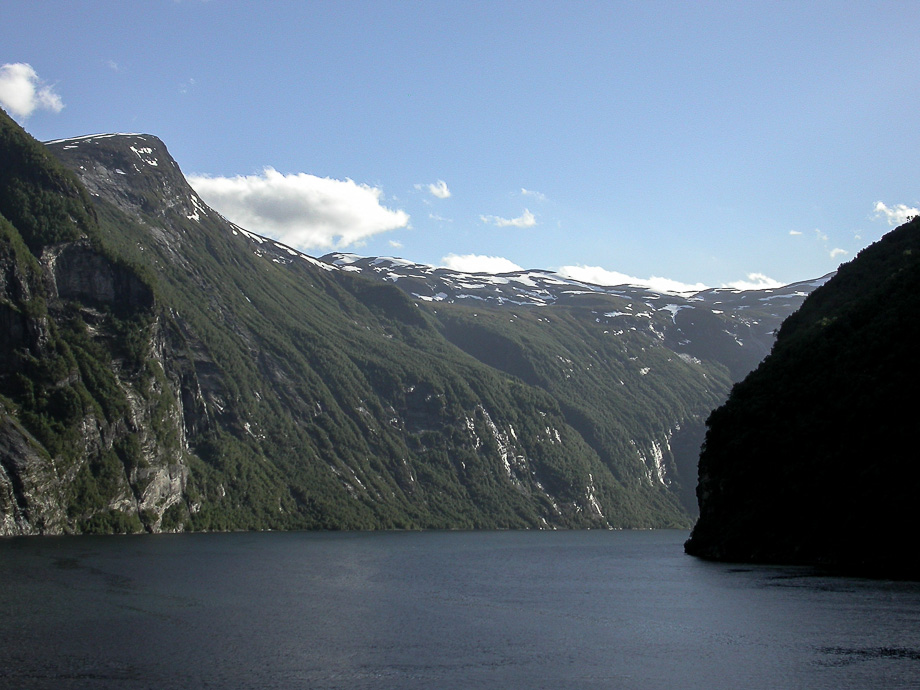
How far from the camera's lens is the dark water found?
42.5 metres

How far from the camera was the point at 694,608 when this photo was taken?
65.1 meters

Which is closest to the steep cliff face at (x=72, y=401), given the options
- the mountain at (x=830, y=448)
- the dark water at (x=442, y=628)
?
the dark water at (x=442, y=628)

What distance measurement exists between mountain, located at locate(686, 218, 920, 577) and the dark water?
6.37 metres

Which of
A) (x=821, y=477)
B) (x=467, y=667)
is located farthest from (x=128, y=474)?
(x=467, y=667)

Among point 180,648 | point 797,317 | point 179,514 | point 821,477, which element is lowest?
point 179,514

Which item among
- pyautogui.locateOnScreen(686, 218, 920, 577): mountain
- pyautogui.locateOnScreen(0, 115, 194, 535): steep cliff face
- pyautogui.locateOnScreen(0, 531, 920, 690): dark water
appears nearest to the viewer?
pyautogui.locateOnScreen(0, 531, 920, 690): dark water

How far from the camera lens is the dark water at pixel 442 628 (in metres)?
42.5

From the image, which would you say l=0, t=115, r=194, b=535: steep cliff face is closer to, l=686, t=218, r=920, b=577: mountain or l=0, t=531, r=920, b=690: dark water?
l=0, t=531, r=920, b=690: dark water

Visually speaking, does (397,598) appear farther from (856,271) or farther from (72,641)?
(856,271)

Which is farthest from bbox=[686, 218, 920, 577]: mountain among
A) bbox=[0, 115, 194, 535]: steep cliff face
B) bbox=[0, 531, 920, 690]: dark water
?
bbox=[0, 115, 194, 535]: steep cliff face

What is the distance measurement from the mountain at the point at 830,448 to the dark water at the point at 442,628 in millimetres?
6371

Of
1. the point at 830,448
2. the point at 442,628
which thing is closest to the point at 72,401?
the point at 442,628

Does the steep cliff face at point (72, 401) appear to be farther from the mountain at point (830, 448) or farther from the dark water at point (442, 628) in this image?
the mountain at point (830, 448)

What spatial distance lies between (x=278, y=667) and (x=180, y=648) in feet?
23.5
